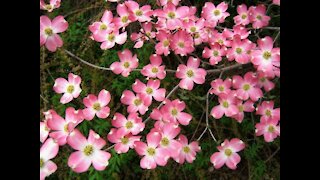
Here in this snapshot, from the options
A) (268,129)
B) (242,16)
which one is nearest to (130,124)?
(268,129)

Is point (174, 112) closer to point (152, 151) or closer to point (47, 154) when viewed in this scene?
point (152, 151)

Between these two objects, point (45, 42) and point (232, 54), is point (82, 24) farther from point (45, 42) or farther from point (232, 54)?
point (232, 54)

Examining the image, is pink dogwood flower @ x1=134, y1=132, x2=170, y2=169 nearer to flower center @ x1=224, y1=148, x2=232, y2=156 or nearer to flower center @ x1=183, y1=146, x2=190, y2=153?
flower center @ x1=183, y1=146, x2=190, y2=153

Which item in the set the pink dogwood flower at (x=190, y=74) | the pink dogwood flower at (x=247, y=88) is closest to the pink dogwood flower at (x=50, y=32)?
the pink dogwood flower at (x=190, y=74)

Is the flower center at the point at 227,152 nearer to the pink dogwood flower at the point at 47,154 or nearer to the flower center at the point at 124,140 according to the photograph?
the flower center at the point at 124,140

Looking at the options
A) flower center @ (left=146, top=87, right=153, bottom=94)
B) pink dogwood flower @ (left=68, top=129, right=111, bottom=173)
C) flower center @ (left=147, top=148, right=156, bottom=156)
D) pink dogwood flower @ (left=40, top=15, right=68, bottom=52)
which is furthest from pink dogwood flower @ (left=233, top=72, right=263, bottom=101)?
pink dogwood flower @ (left=40, top=15, right=68, bottom=52)
